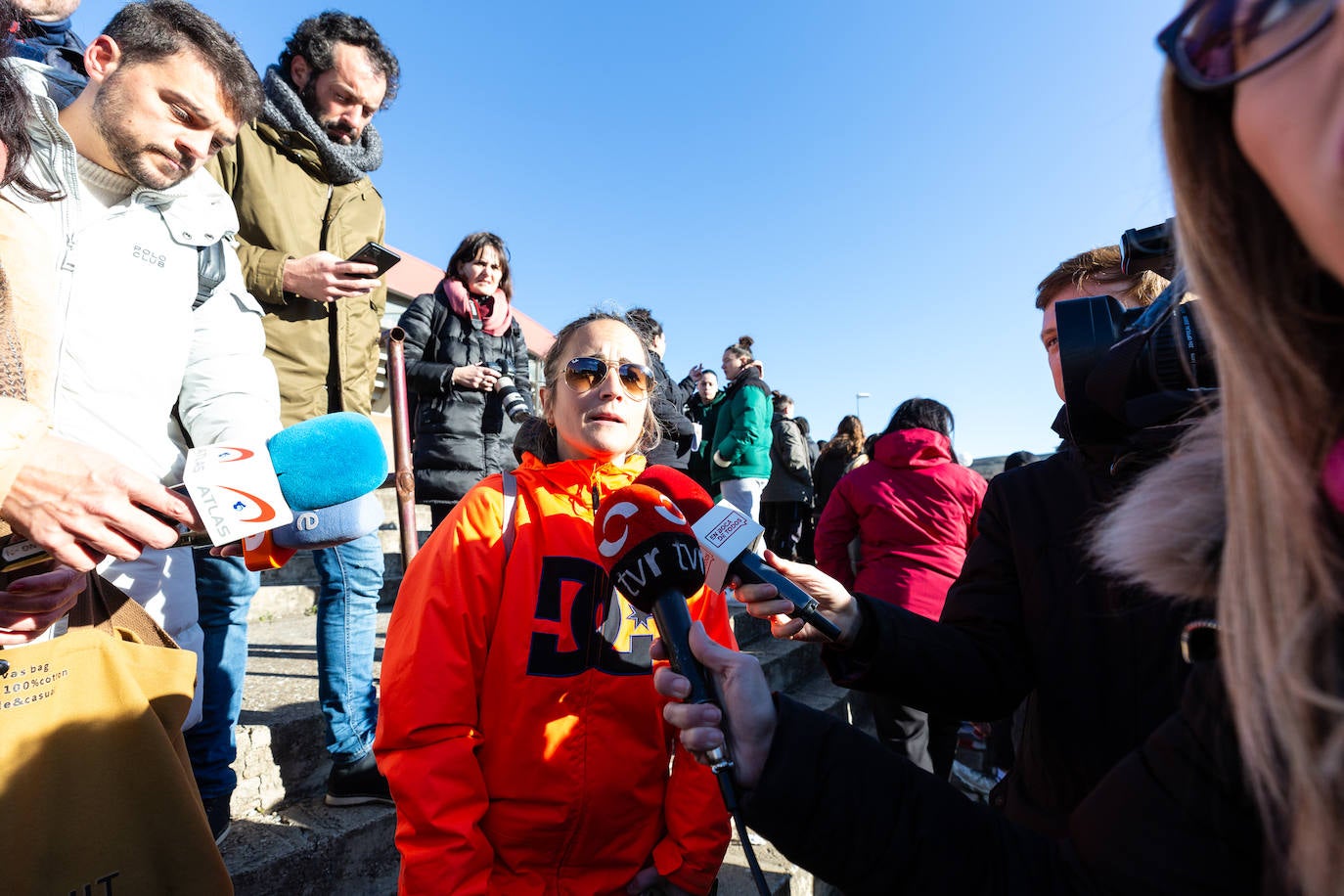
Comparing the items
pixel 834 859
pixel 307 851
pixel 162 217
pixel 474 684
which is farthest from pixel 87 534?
pixel 307 851

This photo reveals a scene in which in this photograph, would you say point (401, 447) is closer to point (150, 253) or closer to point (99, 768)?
point (150, 253)

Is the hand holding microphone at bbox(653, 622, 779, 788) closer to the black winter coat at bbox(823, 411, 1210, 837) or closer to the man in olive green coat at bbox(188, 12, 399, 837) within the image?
the black winter coat at bbox(823, 411, 1210, 837)

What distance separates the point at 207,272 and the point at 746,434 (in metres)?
4.57

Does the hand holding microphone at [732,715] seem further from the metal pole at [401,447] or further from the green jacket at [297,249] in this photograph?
the metal pole at [401,447]

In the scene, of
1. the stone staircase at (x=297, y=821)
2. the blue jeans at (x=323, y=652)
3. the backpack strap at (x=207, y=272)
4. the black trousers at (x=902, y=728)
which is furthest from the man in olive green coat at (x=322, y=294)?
the black trousers at (x=902, y=728)

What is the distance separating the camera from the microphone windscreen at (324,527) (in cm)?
134

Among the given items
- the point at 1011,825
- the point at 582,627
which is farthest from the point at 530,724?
the point at 1011,825

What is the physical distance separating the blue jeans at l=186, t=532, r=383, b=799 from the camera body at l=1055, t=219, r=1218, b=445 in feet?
7.82

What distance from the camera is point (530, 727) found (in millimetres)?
1707

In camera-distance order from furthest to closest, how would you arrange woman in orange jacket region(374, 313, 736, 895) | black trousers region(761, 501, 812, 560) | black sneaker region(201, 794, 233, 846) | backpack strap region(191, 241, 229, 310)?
black trousers region(761, 501, 812, 560) < black sneaker region(201, 794, 233, 846) < backpack strap region(191, 241, 229, 310) < woman in orange jacket region(374, 313, 736, 895)

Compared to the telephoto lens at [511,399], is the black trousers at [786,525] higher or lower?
lower

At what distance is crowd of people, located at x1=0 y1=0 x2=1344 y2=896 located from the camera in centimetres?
70

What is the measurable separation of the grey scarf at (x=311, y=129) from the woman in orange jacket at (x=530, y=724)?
1.76 m

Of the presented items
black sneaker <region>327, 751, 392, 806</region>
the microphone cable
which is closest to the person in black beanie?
black sneaker <region>327, 751, 392, 806</region>
